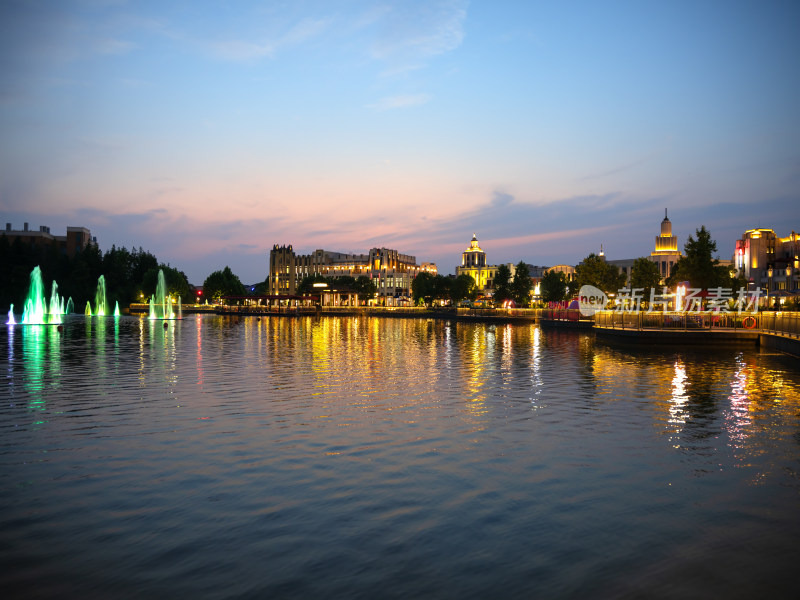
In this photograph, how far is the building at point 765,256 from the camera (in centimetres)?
16562

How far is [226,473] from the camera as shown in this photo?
1190cm

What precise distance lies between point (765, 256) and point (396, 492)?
638ft

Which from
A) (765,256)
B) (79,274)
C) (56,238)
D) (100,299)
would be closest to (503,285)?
(765,256)

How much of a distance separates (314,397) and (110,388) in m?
8.18

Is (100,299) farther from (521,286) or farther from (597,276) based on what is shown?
(597,276)

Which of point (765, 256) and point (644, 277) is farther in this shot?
point (765, 256)

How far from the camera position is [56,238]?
558ft

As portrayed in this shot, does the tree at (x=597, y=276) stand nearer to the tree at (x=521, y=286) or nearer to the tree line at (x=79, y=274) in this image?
the tree at (x=521, y=286)

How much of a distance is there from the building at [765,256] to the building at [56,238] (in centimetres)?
18428

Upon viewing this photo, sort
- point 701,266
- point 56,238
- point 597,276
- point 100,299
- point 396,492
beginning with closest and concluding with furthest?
point 396,492 → point 701,266 → point 597,276 → point 100,299 → point 56,238

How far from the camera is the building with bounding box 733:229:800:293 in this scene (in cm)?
16562

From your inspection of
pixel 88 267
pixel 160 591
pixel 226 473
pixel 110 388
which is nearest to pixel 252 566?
pixel 160 591

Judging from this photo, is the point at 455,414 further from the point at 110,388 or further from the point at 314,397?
the point at 110,388

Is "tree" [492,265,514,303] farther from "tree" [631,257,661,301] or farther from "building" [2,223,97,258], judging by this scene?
"building" [2,223,97,258]
